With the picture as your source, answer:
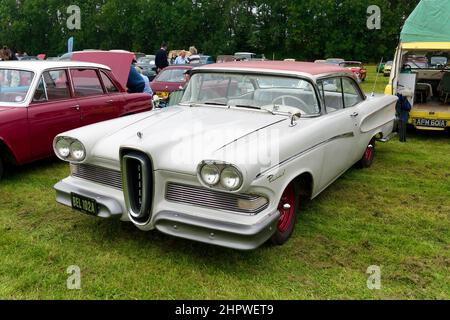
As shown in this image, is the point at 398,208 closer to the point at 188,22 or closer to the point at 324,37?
the point at 324,37

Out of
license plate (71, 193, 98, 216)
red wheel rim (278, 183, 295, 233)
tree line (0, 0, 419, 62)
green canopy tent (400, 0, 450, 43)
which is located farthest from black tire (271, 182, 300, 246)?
tree line (0, 0, 419, 62)

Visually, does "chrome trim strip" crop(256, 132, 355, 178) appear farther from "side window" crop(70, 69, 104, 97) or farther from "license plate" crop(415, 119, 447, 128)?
"license plate" crop(415, 119, 447, 128)

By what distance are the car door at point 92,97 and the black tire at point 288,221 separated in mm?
3507

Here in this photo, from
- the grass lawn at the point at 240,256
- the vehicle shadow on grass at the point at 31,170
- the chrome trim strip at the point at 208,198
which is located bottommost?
the grass lawn at the point at 240,256

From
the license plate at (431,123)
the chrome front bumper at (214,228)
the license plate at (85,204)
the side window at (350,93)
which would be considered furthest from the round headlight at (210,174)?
the license plate at (431,123)

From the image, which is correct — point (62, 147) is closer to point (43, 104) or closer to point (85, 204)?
point (85, 204)

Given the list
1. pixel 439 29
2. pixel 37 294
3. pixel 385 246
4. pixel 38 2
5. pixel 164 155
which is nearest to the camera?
pixel 37 294

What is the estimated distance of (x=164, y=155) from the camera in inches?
130

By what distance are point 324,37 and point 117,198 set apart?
4663 cm

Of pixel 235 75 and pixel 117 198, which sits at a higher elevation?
pixel 235 75

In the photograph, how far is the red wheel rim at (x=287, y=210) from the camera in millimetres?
3717

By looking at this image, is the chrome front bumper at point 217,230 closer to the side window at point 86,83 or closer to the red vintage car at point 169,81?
the side window at point 86,83

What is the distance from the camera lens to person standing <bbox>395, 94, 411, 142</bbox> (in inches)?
313

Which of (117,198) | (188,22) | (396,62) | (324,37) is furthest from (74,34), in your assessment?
(117,198)
